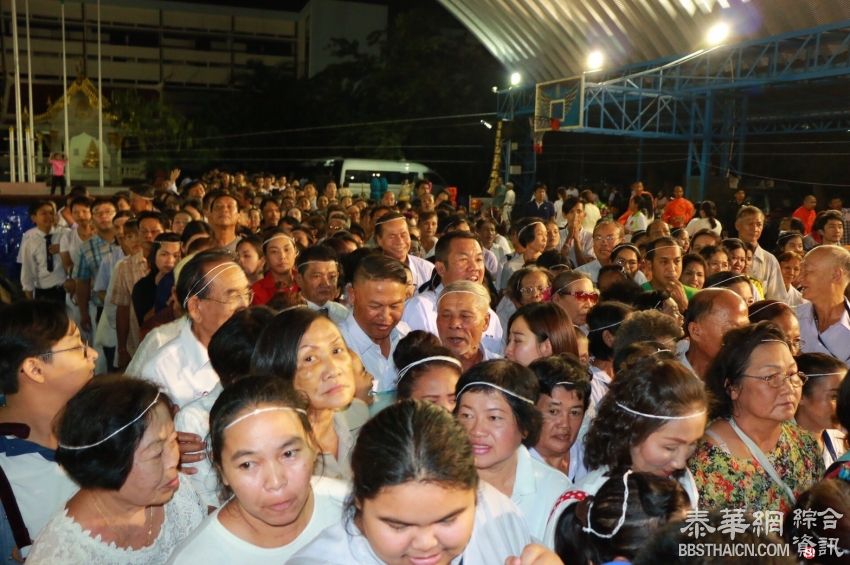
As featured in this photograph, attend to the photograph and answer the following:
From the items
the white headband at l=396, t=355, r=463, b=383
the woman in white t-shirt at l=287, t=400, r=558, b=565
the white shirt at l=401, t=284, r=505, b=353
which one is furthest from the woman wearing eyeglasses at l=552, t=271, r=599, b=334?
the woman in white t-shirt at l=287, t=400, r=558, b=565

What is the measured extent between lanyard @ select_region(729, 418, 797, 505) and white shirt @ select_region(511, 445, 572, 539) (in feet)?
2.27

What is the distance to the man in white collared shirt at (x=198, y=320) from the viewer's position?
10.8 ft

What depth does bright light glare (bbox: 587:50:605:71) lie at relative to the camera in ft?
61.3

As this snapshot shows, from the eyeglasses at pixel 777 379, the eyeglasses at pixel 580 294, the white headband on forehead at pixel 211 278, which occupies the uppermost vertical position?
the white headband on forehead at pixel 211 278

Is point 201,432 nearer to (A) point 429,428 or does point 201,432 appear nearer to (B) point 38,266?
(A) point 429,428

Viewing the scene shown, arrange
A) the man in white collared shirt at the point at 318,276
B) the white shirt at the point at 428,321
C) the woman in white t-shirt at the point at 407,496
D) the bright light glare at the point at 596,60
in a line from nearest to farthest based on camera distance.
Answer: the woman in white t-shirt at the point at 407,496
the white shirt at the point at 428,321
the man in white collared shirt at the point at 318,276
the bright light glare at the point at 596,60

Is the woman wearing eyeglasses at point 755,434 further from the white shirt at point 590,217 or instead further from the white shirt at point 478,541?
the white shirt at point 590,217

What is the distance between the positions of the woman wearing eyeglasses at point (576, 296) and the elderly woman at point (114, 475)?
286 cm

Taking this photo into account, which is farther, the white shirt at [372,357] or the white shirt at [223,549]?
the white shirt at [372,357]

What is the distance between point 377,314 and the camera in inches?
155

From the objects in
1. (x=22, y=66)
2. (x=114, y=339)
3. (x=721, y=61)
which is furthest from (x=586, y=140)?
(x=22, y=66)

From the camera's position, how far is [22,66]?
32.0 metres

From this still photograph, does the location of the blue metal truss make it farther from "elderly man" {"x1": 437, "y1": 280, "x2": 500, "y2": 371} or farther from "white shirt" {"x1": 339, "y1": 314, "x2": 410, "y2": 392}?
"white shirt" {"x1": 339, "y1": 314, "x2": 410, "y2": 392}

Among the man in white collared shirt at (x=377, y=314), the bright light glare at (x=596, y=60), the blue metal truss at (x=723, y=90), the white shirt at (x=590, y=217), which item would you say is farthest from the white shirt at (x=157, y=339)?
the bright light glare at (x=596, y=60)
